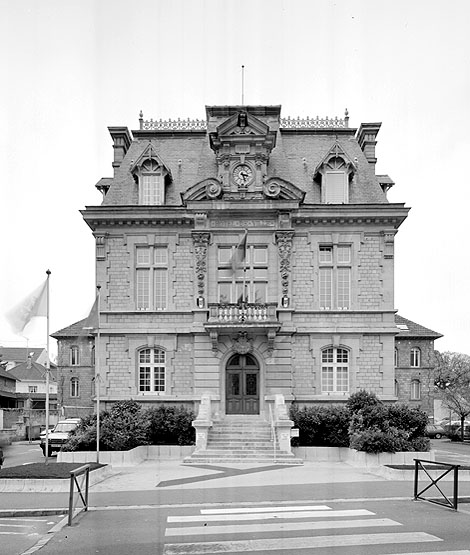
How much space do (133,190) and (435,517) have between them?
81.0 ft

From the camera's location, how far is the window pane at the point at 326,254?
Answer: 35.4 metres

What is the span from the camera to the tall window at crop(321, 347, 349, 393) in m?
34.7

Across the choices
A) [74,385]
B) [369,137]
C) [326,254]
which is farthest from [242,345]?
[74,385]

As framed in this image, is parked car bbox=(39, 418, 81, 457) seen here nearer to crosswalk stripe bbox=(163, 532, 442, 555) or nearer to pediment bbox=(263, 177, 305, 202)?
pediment bbox=(263, 177, 305, 202)

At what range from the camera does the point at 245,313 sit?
33531 millimetres

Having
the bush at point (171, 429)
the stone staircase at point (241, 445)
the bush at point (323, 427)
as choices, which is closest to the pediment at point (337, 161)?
the bush at point (323, 427)

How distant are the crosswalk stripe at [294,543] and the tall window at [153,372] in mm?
22145

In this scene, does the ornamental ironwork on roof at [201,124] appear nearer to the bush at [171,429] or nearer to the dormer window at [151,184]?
the dormer window at [151,184]

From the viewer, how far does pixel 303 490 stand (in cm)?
2034

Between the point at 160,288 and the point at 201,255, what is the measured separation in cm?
252

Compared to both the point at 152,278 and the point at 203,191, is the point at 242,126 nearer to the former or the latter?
the point at 203,191

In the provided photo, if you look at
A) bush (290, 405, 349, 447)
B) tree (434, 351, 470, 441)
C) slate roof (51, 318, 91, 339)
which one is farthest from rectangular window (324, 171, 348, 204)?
slate roof (51, 318, 91, 339)

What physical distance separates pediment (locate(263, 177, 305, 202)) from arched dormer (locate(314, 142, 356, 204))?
6.20ft

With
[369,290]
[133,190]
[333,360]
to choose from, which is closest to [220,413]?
[333,360]
